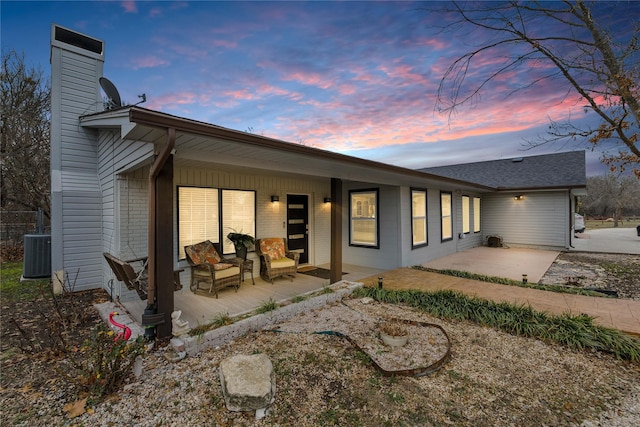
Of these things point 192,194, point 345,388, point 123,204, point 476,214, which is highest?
point 192,194

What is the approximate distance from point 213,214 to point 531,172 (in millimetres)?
13265

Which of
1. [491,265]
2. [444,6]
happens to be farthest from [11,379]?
[491,265]

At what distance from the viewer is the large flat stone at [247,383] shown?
7.27ft

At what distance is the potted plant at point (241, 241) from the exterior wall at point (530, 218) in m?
10.6

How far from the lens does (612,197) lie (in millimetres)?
27969

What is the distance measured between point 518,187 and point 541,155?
4698 mm

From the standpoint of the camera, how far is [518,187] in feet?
35.7

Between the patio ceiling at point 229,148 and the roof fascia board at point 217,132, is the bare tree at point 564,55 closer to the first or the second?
the patio ceiling at point 229,148

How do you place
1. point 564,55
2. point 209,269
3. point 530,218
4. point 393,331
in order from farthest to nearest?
point 530,218, point 564,55, point 209,269, point 393,331

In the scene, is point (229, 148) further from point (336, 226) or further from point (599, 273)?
point (599, 273)

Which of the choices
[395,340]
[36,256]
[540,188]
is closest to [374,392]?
[395,340]

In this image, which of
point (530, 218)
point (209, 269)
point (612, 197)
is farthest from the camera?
point (612, 197)

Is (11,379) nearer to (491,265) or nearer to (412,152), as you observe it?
(491,265)

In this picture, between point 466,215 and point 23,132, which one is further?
point 466,215
